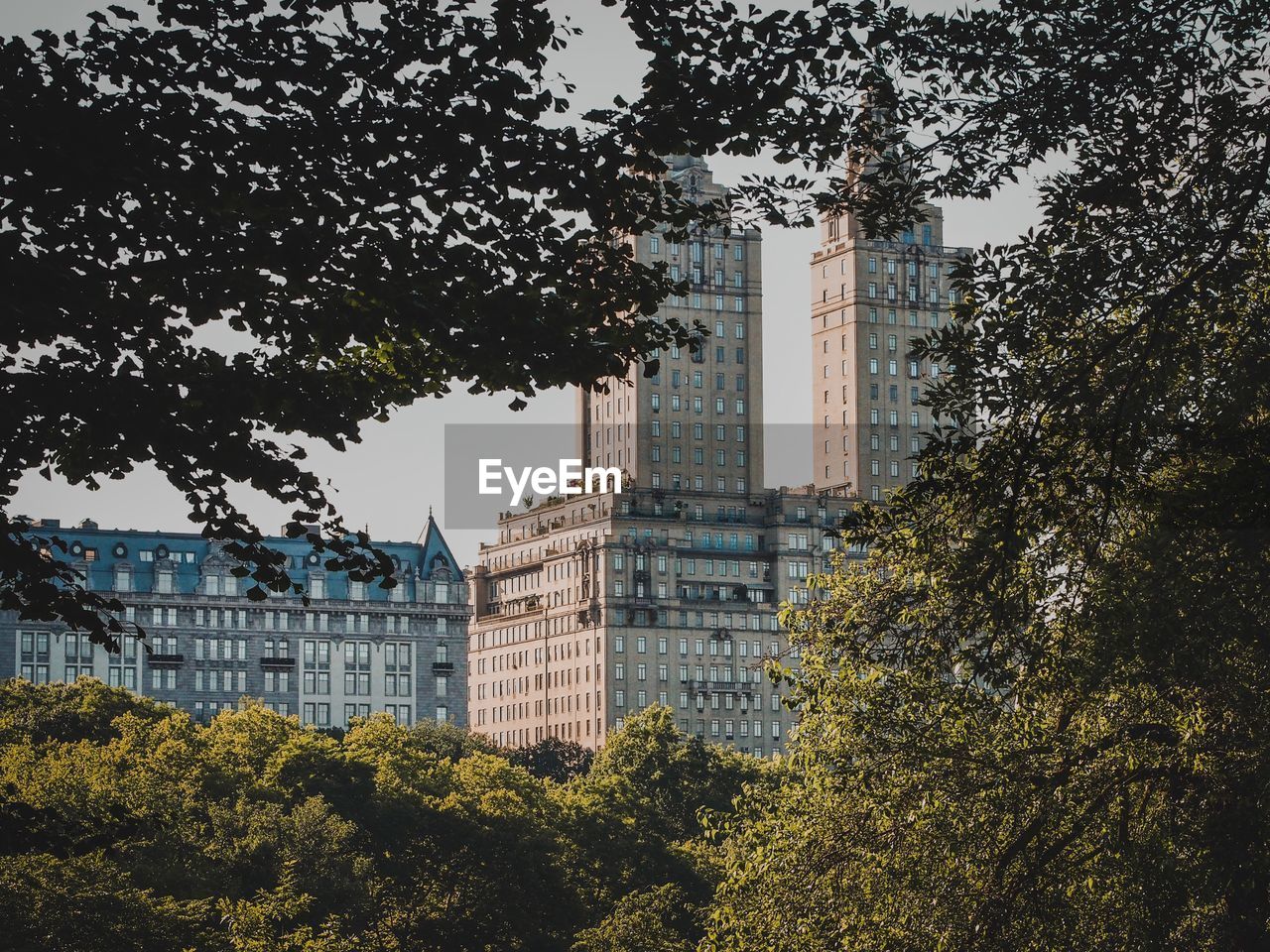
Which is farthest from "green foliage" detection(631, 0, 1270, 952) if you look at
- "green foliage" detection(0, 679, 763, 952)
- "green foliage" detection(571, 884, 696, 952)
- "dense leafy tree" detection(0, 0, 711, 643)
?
"green foliage" detection(571, 884, 696, 952)

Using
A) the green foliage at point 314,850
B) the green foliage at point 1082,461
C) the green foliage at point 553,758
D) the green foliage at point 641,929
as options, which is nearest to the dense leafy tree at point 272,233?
the green foliage at point 1082,461

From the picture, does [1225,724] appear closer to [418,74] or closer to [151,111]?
[418,74]

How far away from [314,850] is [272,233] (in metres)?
57.3

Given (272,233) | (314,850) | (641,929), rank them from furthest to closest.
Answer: (641,929)
(314,850)
(272,233)

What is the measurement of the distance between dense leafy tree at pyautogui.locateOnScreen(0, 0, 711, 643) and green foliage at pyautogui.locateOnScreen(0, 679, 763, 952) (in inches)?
1427

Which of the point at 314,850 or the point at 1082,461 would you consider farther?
the point at 314,850

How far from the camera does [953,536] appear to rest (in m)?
24.2

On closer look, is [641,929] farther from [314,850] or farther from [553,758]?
[553,758]

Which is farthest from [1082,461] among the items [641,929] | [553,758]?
[553,758]

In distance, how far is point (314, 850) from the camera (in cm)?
7675

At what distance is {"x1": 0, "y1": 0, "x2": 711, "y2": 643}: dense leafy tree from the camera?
21.5 meters

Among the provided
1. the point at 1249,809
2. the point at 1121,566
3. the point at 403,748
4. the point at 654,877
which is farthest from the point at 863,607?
the point at 403,748

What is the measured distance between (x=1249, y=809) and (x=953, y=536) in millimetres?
5249

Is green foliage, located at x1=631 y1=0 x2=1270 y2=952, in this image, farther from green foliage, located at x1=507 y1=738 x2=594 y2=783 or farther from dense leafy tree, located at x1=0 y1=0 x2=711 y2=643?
green foliage, located at x1=507 y1=738 x2=594 y2=783
